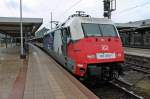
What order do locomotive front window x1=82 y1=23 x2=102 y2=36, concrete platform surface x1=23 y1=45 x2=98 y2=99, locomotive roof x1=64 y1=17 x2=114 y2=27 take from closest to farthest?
concrete platform surface x1=23 y1=45 x2=98 y2=99 → locomotive front window x1=82 y1=23 x2=102 y2=36 → locomotive roof x1=64 y1=17 x2=114 y2=27

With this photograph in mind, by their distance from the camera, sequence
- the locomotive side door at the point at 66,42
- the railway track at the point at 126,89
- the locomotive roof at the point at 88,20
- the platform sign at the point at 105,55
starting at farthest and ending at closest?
the locomotive side door at the point at 66,42 < the locomotive roof at the point at 88,20 < the platform sign at the point at 105,55 < the railway track at the point at 126,89

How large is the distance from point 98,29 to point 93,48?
1.42 metres

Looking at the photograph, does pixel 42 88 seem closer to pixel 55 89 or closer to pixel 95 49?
pixel 55 89

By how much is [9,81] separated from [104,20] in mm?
5418

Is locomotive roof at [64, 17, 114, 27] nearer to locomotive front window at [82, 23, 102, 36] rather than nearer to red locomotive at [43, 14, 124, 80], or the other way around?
red locomotive at [43, 14, 124, 80]

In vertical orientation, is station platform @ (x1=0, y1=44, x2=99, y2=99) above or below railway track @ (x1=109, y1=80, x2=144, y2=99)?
above

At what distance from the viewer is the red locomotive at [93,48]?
44.5 feet

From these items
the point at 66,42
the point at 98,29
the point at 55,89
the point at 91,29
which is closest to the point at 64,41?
the point at 66,42

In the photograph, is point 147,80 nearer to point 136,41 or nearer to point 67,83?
point 67,83

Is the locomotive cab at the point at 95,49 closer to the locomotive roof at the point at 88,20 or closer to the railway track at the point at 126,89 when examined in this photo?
the locomotive roof at the point at 88,20

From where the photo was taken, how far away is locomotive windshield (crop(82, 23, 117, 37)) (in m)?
14.5

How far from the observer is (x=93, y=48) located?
1376 cm

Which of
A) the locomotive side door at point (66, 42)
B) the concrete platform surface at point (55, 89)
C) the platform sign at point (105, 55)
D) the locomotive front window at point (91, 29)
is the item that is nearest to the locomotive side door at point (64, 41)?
the locomotive side door at point (66, 42)

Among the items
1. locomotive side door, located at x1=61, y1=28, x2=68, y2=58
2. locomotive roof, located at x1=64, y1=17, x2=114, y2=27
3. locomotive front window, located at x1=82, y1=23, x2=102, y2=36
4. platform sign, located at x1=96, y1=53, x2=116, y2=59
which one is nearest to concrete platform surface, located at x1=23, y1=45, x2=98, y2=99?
platform sign, located at x1=96, y1=53, x2=116, y2=59
